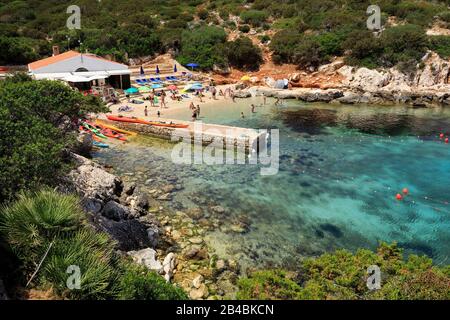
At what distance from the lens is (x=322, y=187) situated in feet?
68.2

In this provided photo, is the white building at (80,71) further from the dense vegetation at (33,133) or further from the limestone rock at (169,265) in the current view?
the limestone rock at (169,265)

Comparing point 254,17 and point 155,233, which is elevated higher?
point 254,17

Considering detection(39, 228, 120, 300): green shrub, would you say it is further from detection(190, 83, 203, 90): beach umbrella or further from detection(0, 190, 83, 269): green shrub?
detection(190, 83, 203, 90): beach umbrella

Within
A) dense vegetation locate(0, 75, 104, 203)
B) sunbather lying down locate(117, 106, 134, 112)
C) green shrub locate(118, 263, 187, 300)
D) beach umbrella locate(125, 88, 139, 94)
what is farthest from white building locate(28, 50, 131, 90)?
green shrub locate(118, 263, 187, 300)

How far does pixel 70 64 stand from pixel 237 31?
105ft

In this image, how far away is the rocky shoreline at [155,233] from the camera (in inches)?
511

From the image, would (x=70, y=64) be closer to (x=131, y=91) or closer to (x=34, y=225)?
(x=131, y=91)

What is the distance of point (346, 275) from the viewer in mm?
9148

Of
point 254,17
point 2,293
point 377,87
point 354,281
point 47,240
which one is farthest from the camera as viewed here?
point 254,17

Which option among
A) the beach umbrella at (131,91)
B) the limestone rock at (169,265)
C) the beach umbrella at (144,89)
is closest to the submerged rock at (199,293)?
the limestone rock at (169,265)

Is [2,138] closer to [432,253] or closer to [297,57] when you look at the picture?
[432,253]

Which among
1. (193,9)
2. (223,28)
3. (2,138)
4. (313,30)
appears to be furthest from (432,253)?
(193,9)

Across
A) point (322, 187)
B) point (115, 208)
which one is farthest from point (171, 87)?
point (115, 208)
